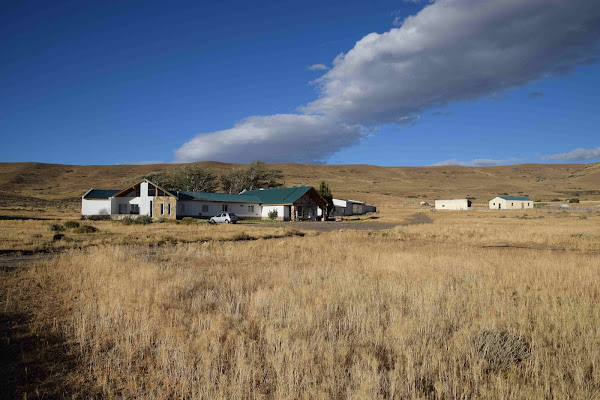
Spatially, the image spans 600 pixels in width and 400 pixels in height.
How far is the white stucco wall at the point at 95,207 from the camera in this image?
4859 centimetres

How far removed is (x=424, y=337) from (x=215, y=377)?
2979mm

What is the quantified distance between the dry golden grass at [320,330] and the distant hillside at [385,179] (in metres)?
92.6

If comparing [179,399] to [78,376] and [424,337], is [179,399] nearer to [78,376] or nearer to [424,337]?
[78,376]

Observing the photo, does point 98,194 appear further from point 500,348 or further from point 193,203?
point 500,348

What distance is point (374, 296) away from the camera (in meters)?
7.70

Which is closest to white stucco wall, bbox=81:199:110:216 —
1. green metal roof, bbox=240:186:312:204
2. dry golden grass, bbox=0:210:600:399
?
green metal roof, bbox=240:186:312:204

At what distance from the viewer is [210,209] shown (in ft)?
161

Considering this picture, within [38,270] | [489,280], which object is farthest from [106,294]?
[489,280]

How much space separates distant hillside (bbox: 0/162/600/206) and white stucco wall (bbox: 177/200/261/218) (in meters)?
55.4

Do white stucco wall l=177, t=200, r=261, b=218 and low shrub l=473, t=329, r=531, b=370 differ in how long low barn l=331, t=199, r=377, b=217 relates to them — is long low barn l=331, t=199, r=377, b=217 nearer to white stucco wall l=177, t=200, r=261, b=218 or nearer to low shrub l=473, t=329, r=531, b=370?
white stucco wall l=177, t=200, r=261, b=218

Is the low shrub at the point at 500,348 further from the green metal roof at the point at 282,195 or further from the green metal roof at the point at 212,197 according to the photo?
the green metal roof at the point at 282,195

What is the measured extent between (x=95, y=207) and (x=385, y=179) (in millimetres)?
129923

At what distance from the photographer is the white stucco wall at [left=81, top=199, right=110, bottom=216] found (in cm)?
4859

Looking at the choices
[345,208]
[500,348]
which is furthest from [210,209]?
[500,348]
